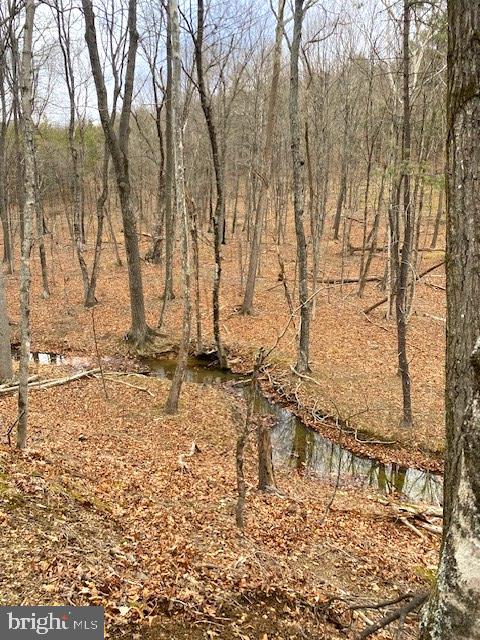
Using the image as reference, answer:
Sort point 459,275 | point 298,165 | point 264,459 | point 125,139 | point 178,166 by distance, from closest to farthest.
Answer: point 459,275 → point 264,459 → point 178,166 → point 298,165 → point 125,139

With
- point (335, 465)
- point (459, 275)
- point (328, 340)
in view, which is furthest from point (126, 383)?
point (459, 275)

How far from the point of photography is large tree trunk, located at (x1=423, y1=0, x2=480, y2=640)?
141 cm

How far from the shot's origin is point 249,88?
1000 inches

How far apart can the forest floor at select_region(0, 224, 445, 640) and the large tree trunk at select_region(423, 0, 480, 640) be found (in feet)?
7.07

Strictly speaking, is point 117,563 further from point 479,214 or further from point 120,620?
point 479,214

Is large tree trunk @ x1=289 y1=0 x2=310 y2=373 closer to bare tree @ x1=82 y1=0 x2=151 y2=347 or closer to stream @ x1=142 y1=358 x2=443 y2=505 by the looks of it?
stream @ x1=142 y1=358 x2=443 y2=505

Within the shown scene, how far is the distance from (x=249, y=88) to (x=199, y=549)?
1014 inches

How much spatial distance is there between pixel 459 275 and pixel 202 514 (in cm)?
441

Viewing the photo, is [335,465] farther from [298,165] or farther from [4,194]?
[4,194]

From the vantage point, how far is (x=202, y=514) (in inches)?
215

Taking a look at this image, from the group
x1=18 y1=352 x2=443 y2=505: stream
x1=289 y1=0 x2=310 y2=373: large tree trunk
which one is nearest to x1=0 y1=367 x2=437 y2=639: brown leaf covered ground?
x1=18 y1=352 x2=443 y2=505: stream

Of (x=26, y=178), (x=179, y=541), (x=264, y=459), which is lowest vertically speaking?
(x=264, y=459)

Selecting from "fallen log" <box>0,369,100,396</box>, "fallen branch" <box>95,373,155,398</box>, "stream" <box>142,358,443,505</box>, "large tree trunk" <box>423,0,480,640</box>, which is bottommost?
"stream" <box>142,358,443,505</box>

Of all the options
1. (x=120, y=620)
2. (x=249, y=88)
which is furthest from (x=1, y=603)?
(x=249, y=88)
